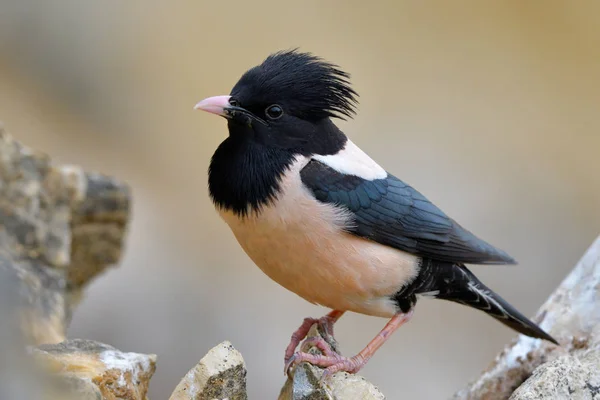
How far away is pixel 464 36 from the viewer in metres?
14.2

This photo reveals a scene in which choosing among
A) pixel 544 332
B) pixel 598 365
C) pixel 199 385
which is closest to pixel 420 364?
pixel 544 332

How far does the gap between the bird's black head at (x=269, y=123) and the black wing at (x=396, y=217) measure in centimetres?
20

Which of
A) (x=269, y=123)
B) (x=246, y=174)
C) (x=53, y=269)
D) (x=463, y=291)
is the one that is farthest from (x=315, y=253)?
(x=53, y=269)

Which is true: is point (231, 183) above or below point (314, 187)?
above

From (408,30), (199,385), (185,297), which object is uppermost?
(408,30)

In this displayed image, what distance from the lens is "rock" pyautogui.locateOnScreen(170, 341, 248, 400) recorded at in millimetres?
4352

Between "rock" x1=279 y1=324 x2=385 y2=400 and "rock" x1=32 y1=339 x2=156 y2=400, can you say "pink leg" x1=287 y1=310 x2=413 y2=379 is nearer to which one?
"rock" x1=279 y1=324 x2=385 y2=400

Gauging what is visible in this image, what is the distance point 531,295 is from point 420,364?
2.45 m

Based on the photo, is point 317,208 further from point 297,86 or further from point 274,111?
point 297,86

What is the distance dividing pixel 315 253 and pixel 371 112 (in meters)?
8.69

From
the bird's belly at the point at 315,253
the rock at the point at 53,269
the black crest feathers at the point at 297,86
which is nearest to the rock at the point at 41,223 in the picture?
the rock at the point at 53,269

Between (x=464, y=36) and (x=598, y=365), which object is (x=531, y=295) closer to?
(x=464, y=36)

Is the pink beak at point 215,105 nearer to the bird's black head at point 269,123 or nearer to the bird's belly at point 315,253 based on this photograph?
the bird's black head at point 269,123

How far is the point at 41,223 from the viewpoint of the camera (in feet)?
19.4
